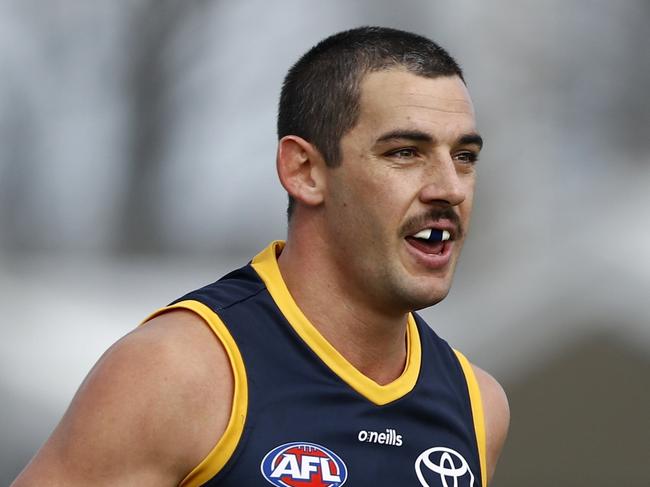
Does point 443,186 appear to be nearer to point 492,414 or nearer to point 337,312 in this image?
point 337,312

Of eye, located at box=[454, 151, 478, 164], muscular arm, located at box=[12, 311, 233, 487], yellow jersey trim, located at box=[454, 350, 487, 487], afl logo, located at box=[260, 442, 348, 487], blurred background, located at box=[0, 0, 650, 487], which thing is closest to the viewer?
muscular arm, located at box=[12, 311, 233, 487]

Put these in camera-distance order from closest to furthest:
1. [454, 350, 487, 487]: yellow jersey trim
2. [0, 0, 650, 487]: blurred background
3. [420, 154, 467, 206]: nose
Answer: [420, 154, 467, 206]: nose, [454, 350, 487, 487]: yellow jersey trim, [0, 0, 650, 487]: blurred background

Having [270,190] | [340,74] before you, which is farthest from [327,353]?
[270,190]

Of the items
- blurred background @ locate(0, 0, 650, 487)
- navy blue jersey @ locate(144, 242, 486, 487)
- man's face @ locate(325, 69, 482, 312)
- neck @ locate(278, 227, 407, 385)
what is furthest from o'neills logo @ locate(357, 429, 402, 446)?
blurred background @ locate(0, 0, 650, 487)

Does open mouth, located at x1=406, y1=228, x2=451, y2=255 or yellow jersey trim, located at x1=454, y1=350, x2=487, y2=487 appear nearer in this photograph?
open mouth, located at x1=406, y1=228, x2=451, y2=255

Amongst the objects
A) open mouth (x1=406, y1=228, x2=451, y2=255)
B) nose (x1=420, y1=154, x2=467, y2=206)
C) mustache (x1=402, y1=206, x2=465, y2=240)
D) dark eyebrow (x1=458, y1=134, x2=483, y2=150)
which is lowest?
open mouth (x1=406, y1=228, x2=451, y2=255)

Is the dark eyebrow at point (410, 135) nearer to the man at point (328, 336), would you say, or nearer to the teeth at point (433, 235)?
the man at point (328, 336)

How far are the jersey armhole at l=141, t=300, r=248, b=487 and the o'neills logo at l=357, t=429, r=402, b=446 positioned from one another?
0.32 metres

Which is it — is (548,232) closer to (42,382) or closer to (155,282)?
(155,282)

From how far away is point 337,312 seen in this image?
3.06m

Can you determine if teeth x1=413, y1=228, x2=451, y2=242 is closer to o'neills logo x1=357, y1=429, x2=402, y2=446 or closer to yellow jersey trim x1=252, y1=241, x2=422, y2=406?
yellow jersey trim x1=252, y1=241, x2=422, y2=406

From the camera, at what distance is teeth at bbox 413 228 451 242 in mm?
2932

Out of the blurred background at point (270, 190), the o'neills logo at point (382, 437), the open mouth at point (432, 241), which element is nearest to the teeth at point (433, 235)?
the open mouth at point (432, 241)

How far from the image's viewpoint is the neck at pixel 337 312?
10.0 ft
